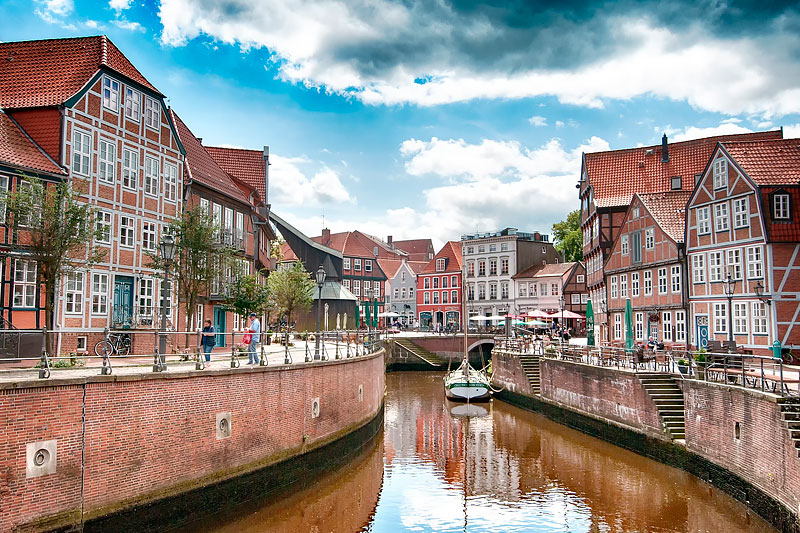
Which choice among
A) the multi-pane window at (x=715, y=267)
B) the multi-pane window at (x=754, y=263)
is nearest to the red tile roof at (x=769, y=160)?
the multi-pane window at (x=754, y=263)

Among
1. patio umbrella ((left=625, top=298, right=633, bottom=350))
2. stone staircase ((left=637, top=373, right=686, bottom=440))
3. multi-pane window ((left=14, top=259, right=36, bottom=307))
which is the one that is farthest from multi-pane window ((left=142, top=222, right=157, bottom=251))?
patio umbrella ((left=625, top=298, right=633, bottom=350))

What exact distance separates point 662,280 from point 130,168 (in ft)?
84.4

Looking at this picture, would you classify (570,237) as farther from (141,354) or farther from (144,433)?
(144,433)

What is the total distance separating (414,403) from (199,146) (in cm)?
1744

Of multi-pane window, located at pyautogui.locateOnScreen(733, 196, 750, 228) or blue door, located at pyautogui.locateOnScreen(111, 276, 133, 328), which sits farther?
multi-pane window, located at pyautogui.locateOnScreen(733, 196, 750, 228)

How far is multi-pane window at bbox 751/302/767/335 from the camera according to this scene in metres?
28.2

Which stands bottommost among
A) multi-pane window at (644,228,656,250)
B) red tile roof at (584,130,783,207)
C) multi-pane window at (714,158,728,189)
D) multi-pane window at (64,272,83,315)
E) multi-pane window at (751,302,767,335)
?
multi-pane window at (751,302,767,335)

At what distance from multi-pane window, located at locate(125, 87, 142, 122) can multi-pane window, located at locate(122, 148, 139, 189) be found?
128 cm

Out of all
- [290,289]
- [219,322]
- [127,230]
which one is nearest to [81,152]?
[127,230]

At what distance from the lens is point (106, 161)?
2414 cm

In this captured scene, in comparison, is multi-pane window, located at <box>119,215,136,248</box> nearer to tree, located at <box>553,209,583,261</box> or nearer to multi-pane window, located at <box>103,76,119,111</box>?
multi-pane window, located at <box>103,76,119,111</box>

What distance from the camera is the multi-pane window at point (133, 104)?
82.3 ft

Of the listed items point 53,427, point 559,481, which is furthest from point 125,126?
point 559,481

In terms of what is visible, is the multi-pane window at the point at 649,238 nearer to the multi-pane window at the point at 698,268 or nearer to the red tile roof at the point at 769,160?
the multi-pane window at the point at 698,268
